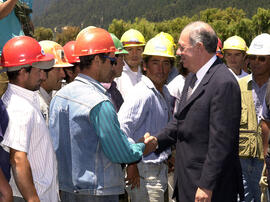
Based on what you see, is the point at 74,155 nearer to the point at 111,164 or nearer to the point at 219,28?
the point at 111,164

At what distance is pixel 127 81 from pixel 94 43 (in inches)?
139

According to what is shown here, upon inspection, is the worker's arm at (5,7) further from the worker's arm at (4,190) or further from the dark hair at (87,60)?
the worker's arm at (4,190)

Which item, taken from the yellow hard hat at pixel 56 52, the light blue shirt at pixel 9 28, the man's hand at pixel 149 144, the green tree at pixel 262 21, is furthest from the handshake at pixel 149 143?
the green tree at pixel 262 21

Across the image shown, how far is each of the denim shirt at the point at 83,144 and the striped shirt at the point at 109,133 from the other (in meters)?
0.05

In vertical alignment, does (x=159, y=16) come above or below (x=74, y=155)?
above

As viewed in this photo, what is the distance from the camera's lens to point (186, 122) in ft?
11.3

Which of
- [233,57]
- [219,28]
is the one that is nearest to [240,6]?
[219,28]

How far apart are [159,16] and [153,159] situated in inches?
6543

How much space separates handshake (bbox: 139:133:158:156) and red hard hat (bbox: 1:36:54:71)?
53.0 inches

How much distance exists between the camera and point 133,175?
4246 millimetres

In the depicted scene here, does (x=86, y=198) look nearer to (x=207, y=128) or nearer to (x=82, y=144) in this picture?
(x=82, y=144)

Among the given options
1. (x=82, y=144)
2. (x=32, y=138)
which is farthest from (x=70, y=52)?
(x=32, y=138)

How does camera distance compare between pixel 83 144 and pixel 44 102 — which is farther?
pixel 44 102

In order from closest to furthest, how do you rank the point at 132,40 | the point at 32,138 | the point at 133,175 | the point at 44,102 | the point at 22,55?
the point at 32,138
the point at 22,55
the point at 133,175
the point at 44,102
the point at 132,40
